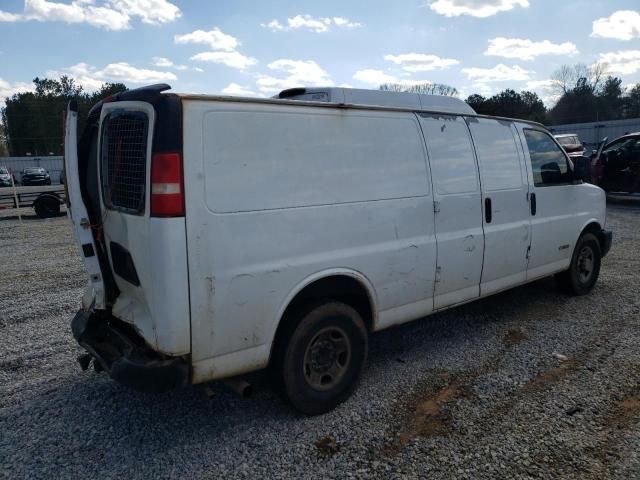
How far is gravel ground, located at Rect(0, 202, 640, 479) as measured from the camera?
286 centimetres

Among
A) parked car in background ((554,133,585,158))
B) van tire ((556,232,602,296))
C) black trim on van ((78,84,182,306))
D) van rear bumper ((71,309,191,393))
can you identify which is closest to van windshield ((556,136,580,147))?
parked car in background ((554,133,585,158))

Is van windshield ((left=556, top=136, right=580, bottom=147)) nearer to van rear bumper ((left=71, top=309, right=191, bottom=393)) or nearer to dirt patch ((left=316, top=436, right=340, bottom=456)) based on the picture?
dirt patch ((left=316, top=436, right=340, bottom=456))

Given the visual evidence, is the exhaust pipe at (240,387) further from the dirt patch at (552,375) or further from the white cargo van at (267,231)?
the dirt patch at (552,375)

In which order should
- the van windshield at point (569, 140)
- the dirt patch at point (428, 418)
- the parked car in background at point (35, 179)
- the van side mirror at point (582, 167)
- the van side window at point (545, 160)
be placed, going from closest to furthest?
the dirt patch at point (428, 418) → the van side window at point (545, 160) → the van side mirror at point (582, 167) → the van windshield at point (569, 140) → the parked car in background at point (35, 179)

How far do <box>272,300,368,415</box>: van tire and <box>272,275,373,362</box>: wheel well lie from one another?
0.18 ft

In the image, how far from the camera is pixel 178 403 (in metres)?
3.58

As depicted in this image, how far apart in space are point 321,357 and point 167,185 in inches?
62.5

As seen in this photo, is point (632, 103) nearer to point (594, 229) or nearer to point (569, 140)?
point (569, 140)

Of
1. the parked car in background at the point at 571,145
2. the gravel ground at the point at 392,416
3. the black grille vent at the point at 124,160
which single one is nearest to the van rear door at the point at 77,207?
the black grille vent at the point at 124,160

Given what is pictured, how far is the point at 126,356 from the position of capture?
2.95 metres

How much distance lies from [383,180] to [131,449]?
244 centimetres

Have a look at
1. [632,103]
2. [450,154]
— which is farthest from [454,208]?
[632,103]

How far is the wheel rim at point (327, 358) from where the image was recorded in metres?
3.35

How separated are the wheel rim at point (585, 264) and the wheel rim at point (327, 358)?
383 cm
